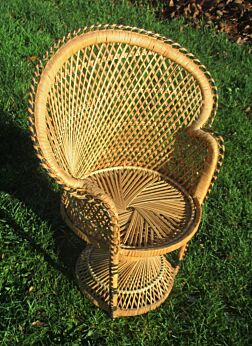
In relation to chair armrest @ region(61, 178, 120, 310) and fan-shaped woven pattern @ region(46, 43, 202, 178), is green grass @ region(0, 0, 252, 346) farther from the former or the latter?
fan-shaped woven pattern @ region(46, 43, 202, 178)

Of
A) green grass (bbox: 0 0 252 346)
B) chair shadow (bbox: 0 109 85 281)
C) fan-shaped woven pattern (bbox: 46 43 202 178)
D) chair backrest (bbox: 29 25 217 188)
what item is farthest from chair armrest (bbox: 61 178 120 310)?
chair shadow (bbox: 0 109 85 281)

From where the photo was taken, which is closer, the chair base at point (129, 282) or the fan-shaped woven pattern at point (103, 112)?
the fan-shaped woven pattern at point (103, 112)

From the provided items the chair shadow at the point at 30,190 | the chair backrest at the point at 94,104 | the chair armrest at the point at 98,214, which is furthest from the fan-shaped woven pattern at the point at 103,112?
the chair shadow at the point at 30,190

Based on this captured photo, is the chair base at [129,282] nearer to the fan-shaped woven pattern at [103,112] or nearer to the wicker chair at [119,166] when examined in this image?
the wicker chair at [119,166]

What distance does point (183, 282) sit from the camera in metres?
3.11

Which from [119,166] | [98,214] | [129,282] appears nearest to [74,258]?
[129,282]

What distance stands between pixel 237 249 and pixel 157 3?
388cm

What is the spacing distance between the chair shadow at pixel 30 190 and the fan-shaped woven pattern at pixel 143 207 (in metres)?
0.55

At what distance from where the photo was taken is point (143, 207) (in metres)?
2.83

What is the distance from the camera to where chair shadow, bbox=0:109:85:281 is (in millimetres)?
3203

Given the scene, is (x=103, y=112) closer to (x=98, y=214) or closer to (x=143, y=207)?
(x=143, y=207)

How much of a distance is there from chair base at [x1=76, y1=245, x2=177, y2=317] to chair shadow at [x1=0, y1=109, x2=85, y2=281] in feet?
0.39

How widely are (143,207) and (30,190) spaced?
109 cm

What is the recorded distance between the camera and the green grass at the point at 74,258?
2.78 meters
